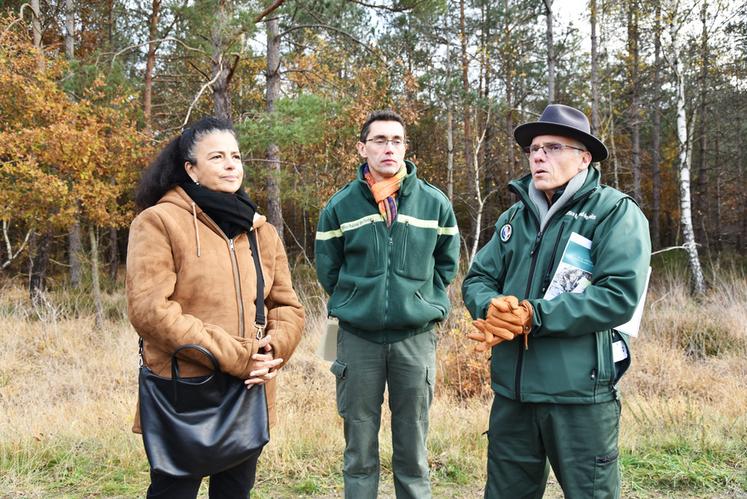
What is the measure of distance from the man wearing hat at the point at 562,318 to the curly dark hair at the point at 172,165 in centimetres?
128

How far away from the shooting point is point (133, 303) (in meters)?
2.04

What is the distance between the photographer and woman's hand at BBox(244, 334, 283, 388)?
7.18 ft

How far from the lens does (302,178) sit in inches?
469

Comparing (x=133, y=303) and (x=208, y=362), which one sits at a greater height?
(x=133, y=303)

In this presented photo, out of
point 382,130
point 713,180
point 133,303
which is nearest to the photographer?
point 133,303

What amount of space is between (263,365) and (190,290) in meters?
0.41

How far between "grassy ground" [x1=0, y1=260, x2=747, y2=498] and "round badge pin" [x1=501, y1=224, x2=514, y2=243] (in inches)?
65.6

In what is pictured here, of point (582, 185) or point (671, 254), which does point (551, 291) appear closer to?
point (582, 185)

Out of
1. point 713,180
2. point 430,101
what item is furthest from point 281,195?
point 713,180

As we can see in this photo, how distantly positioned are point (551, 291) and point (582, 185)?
44 cm

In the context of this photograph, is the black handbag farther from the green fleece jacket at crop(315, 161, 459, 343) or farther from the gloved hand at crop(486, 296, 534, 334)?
the gloved hand at crop(486, 296, 534, 334)

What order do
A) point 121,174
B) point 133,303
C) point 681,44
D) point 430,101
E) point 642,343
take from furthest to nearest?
1. point 430,101
2. point 681,44
3. point 121,174
4. point 642,343
5. point 133,303

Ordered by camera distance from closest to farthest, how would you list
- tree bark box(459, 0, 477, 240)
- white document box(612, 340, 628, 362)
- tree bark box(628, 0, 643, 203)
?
1. white document box(612, 340, 628, 362)
2. tree bark box(628, 0, 643, 203)
3. tree bark box(459, 0, 477, 240)

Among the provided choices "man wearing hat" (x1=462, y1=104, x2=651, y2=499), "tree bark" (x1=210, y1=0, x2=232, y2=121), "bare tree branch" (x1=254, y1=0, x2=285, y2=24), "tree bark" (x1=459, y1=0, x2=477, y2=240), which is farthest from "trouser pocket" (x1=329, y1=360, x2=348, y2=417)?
"tree bark" (x1=459, y1=0, x2=477, y2=240)
